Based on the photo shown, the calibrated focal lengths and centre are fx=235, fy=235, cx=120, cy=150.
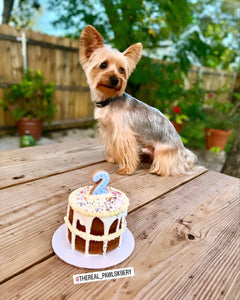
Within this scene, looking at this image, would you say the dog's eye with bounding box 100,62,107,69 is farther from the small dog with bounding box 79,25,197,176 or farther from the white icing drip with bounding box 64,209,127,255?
the white icing drip with bounding box 64,209,127,255

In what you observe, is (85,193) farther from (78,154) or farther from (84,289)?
(78,154)

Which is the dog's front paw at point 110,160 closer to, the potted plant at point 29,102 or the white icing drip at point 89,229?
the white icing drip at point 89,229

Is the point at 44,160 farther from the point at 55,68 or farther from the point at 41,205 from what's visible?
the point at 55,68

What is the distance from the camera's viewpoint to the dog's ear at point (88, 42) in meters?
1.29

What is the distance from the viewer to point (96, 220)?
0.73m

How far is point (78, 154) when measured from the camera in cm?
169

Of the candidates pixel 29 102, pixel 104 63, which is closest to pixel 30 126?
pixel 29 102

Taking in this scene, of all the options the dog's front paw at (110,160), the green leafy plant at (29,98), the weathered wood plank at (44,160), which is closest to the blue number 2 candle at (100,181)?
the weathered wood plank at (44,160)

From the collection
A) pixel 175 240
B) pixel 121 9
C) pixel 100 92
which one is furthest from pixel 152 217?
pixel 121 9

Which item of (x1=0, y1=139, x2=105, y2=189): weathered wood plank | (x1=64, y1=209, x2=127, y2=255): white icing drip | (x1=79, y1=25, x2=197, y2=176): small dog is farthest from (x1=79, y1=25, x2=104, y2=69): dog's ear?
(x1=64, y1=209, x2=127, y2=255): white icing drip

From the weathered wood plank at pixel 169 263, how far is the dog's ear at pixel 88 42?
924mm

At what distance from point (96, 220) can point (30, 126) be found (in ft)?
12.6

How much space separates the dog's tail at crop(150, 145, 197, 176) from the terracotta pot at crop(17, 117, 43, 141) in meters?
3.22

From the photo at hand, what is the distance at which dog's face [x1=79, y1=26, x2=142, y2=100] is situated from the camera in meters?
1.33
